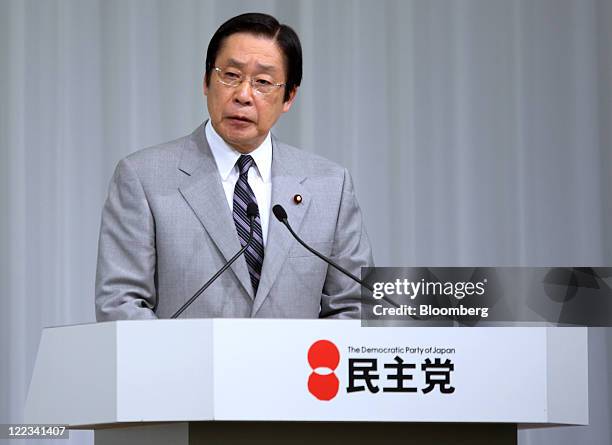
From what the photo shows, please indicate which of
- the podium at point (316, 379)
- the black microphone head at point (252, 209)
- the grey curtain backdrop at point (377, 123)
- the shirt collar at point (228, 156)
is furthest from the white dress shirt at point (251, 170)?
Answer: the grey curtain backdrop at point (377, 123)

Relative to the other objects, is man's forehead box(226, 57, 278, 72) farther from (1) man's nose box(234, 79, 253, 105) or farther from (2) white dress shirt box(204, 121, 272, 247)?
(2) white dress shirt box(204, 121, 272, 247)

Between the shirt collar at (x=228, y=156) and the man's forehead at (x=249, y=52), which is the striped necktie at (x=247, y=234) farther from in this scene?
the man's forehead at (x=249, y=52)

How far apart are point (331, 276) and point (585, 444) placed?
181cm

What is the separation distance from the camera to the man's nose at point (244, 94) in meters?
2.50

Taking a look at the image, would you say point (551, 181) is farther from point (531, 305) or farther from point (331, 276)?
point (531, 305)

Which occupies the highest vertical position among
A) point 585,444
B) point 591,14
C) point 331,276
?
point 591,14

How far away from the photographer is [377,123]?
4.04 meters

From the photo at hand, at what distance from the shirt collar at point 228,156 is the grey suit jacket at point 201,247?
16 millimetres

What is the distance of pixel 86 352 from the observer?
5.79 feet

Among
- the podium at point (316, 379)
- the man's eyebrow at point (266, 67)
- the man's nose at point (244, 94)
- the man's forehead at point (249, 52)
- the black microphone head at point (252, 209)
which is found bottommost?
the podium at point (316, 379)

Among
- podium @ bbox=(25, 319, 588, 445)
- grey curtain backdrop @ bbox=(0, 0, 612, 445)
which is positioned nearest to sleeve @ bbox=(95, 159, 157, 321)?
podium @ bbox=(25, 319, 588, 445)

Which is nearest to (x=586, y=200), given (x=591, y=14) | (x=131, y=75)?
(x=591, y=14)

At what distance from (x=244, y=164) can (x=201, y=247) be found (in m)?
0.23

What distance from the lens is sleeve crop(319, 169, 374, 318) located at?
2553 millimetres
